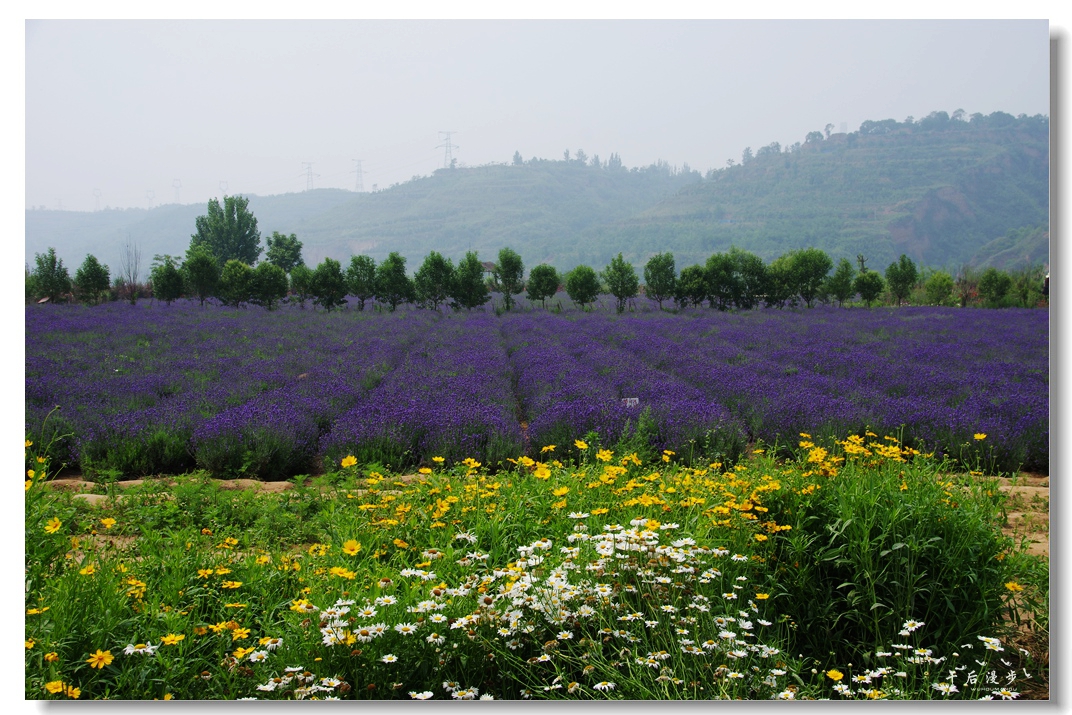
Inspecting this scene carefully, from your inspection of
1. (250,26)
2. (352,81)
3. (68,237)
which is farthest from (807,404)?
(68,237)

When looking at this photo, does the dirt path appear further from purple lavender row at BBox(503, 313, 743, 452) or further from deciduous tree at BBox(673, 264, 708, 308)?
deciduous tree at BBox(673, 264, 708, 308)

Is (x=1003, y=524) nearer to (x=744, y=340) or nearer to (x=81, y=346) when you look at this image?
(x=81, y=346)

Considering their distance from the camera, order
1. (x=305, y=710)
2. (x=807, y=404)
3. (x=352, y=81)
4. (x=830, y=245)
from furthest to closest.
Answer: (x=830, y=245) < (x=807, y=404) < (x=352, y=81) < (x=305, y=710)

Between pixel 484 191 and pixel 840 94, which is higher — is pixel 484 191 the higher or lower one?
the higher one

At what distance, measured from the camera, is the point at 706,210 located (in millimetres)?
62781

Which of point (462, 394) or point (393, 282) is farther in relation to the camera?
point (393, 282)

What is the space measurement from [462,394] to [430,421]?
3.96ft

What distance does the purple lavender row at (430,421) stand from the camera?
498cm

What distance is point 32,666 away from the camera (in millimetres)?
2631

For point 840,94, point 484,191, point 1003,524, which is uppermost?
point 484,191

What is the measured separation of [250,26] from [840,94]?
4199 millimetres

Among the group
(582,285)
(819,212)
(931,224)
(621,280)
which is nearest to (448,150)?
(621,280)

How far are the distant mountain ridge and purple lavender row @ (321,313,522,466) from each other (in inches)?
92.3

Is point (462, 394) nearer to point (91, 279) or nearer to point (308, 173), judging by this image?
point (308, 173)
